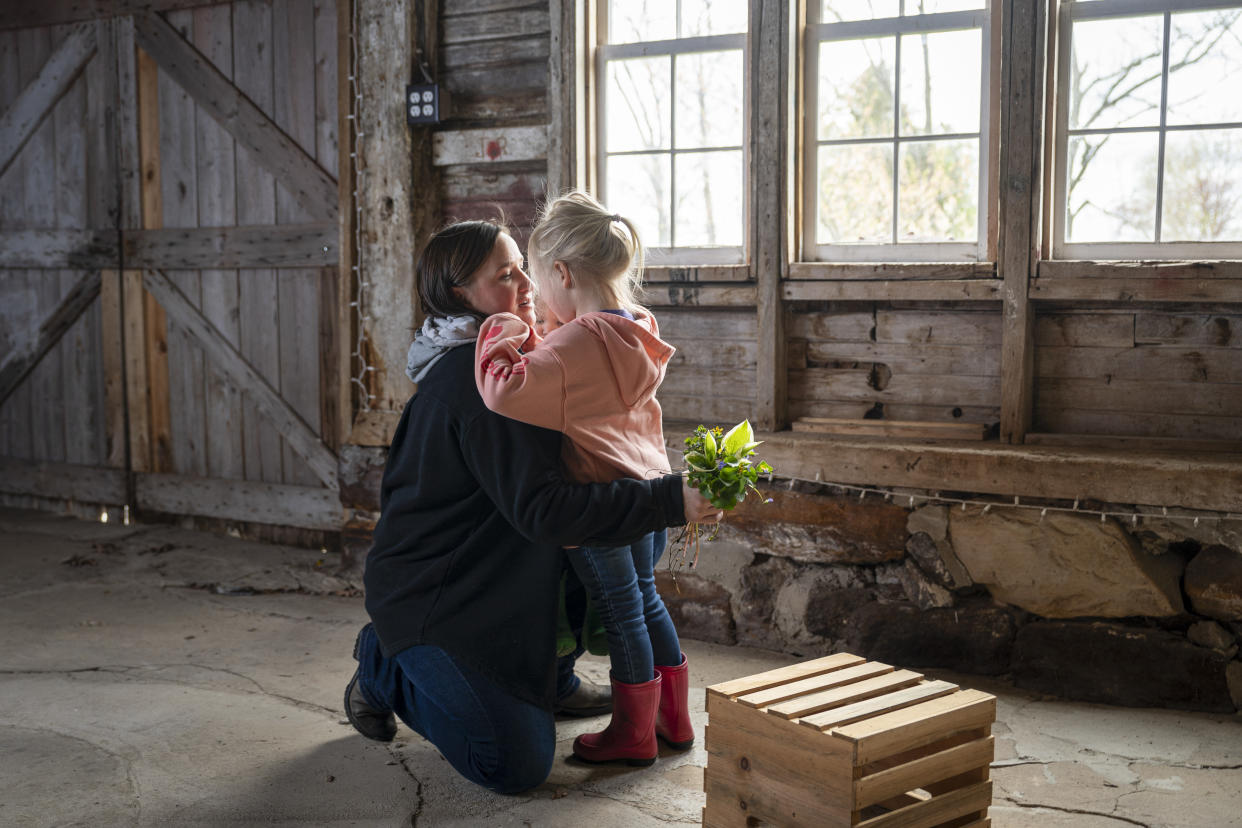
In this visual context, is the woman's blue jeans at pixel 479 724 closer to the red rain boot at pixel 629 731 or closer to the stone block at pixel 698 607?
the red rain boot at pixel 629 731

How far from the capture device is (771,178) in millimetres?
4020

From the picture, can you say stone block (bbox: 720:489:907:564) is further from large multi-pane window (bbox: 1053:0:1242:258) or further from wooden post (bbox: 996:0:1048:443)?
large multi-pane window (bbox: 1053:0:1242:258)

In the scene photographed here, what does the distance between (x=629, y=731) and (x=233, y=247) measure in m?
3.60

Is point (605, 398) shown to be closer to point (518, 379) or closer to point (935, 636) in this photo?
point (518, 379)

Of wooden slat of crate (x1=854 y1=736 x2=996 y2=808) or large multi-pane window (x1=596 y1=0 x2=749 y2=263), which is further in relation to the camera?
large multi-pane window (x1=596 y1=0 x2=749 y2=263)

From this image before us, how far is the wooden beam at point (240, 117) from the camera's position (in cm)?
520

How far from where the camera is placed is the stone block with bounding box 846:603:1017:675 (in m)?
3.65

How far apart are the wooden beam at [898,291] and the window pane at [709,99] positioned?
2.12ft

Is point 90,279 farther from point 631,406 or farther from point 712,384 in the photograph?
point 631,406

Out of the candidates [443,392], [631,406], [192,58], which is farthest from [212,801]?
[192,58]

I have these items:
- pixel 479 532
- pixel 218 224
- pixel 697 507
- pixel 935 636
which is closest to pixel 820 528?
pixel 935 636

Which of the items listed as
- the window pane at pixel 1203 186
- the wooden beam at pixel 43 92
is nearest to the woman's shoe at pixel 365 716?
the window pane at pixel 1203 186

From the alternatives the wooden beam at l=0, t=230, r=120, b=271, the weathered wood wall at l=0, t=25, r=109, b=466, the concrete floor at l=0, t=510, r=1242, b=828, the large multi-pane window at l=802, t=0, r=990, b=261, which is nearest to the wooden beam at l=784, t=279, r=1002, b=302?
the large multi-pane window at l=802, t=0, r=990, b=261

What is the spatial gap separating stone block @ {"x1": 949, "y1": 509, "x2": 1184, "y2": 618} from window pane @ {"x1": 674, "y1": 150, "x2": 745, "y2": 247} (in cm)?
138
